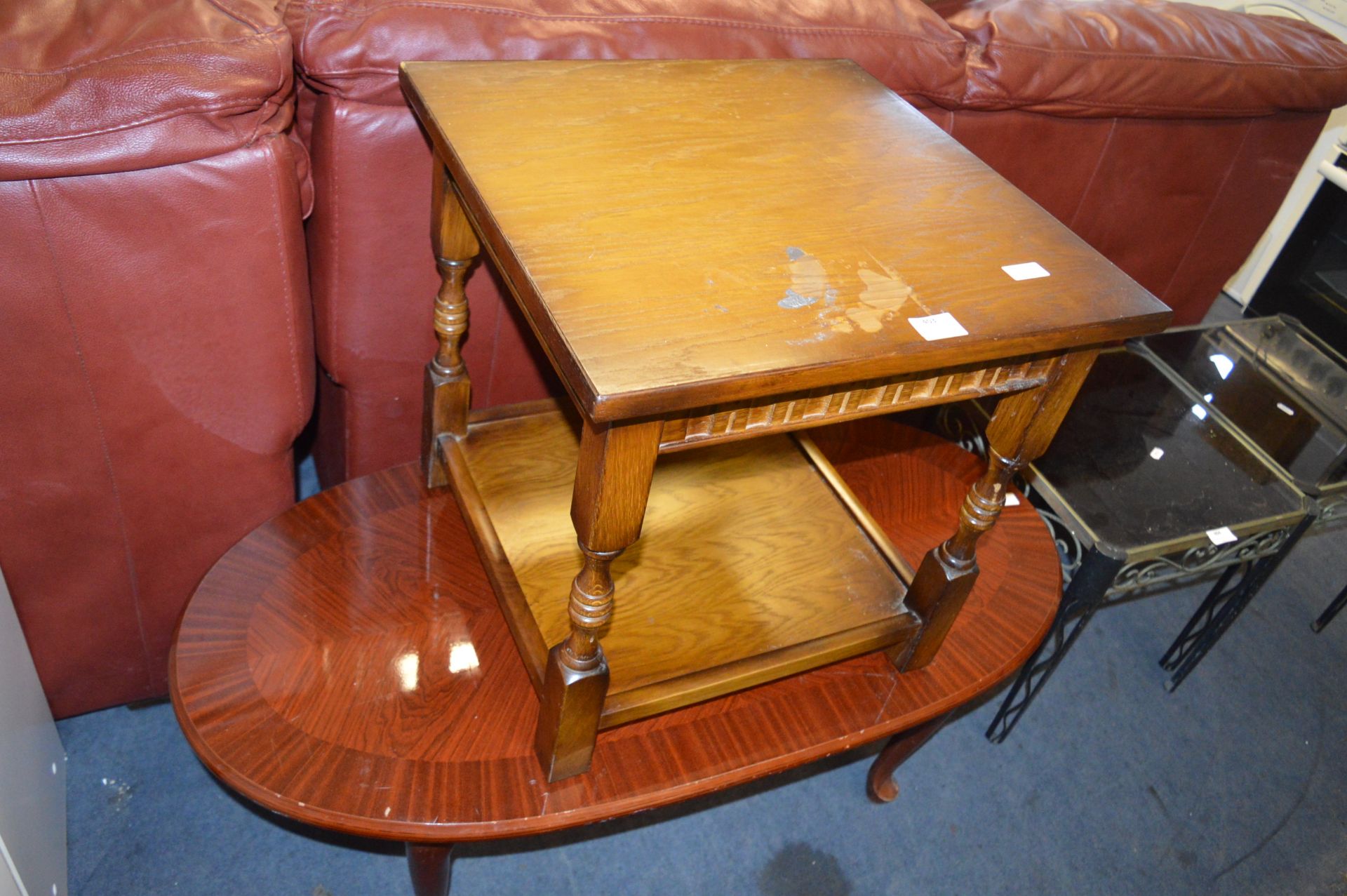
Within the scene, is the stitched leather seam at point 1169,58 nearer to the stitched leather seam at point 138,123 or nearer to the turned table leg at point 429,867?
the stitched leather seam at point 138,123

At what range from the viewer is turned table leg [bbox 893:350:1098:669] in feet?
2.97

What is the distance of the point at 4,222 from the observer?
85cm

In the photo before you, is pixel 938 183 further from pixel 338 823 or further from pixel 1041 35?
pixel 338 823

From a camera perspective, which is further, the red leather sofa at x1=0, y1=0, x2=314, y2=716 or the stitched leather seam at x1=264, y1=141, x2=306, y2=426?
the stitched leather seam at x1=264, y1=141, x2=306, y2=426

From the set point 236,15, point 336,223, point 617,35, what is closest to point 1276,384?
point 617,35

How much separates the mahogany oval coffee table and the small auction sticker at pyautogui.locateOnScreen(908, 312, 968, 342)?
1.51ft

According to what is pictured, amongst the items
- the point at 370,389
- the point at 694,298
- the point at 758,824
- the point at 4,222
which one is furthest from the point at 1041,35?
the point at 4,222

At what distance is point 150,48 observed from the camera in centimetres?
87

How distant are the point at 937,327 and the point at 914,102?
24.5 inches

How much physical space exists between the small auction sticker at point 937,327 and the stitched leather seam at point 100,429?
2.37 feet

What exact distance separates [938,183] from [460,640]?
0.65 m

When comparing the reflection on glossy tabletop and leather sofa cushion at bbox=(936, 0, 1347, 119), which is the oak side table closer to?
the reflection on glossy tabletop

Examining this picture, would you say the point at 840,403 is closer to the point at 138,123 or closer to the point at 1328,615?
the point at 138,123

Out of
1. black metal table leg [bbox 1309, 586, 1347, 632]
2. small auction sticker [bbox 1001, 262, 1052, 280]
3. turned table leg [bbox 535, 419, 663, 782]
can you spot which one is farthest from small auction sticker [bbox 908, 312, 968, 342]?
black metal table leg [bbox 1309, 586, 1347, 632]
